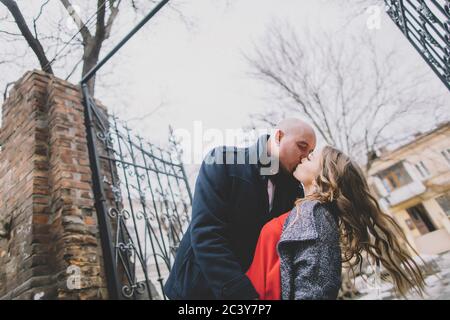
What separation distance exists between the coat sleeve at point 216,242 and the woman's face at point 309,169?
615 mm

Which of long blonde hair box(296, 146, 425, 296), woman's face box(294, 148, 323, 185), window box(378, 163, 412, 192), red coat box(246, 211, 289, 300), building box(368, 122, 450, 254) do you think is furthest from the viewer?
window box(378, 163, 412, 192)

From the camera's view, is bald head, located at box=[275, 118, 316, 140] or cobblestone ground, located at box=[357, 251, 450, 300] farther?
cobblestone ground, located at box=[357, 251, 450, 300]

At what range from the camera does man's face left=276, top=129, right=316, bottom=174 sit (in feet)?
6.82

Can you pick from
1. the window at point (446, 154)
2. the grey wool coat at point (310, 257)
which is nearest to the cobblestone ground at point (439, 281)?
the grey wool coat at point (310, 257)

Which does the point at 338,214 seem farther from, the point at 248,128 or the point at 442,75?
the point at 248,128

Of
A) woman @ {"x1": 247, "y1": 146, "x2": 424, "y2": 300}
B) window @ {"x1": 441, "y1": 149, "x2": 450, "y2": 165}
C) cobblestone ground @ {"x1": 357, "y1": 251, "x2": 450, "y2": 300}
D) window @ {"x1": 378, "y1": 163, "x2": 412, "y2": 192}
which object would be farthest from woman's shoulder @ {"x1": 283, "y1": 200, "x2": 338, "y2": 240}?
window @ {"x1": 378, "y1": 163, "x2": 412, "y2": 192}

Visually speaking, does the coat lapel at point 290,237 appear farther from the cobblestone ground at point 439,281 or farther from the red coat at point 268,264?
the cobblestone ground at point 439,281

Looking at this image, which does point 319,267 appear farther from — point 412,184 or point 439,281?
point 412,184

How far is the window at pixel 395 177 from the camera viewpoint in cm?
2125

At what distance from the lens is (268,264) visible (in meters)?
1.62

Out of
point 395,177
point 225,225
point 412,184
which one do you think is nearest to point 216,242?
point 225,225

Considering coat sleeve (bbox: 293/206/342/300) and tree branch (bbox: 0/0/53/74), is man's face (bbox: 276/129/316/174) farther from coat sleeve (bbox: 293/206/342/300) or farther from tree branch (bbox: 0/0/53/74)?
tree branch (bbox: 0/0/53/74)
